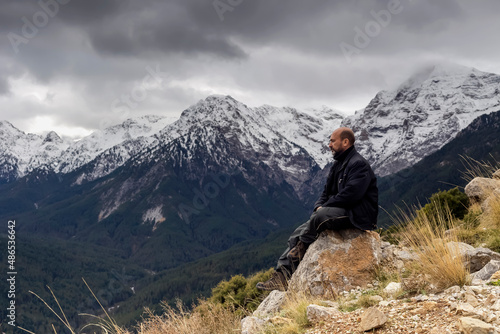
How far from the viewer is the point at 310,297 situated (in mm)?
8953

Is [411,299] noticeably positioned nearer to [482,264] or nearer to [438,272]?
[438,272]

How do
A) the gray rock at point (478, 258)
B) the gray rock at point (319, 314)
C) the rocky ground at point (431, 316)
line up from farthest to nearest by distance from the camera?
the gray rock at point (478, 258), the gray rock at point (319, 314), the rocky ground at point (431, 316)

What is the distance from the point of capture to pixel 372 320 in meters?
5.36

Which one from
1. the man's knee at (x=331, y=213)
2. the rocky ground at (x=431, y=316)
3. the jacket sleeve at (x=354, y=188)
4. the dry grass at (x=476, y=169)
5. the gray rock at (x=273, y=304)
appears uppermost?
the jacket sleeve at (x=354, y=188)

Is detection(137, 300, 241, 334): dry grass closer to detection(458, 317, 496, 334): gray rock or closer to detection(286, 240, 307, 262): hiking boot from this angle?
detection(286, 240, 307, 262): hiking boot

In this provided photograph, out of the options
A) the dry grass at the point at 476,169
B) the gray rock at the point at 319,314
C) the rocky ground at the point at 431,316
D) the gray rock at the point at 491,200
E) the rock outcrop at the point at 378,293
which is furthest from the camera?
the dry grass at the point at 476,169

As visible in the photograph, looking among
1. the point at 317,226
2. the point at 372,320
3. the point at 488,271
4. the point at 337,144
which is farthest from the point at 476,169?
the point at 372,320

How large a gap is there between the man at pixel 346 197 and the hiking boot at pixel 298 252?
0.12 metres

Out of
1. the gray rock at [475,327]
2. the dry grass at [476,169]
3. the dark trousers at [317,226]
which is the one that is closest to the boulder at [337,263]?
the dark trousers at [317,226]

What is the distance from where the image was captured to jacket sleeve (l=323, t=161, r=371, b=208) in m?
9.22

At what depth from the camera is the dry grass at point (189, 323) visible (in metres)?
7.54

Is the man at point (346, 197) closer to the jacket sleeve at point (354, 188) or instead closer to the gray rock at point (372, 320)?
the jacket sleeve at point (354, 188)

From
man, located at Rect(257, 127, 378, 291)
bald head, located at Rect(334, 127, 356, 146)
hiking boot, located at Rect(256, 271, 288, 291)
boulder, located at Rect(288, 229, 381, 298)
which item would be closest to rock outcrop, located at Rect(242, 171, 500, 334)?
boulder, located at Rect(288, 229, 381, 298)

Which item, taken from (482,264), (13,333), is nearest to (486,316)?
(482,264)
